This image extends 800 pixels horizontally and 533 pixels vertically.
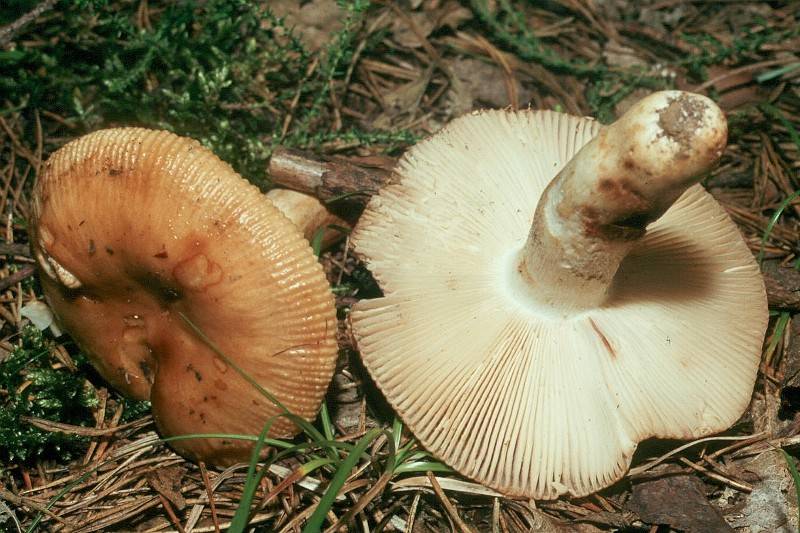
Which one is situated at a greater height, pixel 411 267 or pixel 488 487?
pixel 411 267

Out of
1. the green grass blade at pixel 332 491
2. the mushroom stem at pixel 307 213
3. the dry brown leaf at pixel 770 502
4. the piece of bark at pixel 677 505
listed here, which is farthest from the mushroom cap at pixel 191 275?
the dry brown leaf at pixel 770 502

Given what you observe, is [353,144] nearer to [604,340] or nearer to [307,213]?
[307,213]

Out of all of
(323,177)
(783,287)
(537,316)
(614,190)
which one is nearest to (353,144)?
(323,177)

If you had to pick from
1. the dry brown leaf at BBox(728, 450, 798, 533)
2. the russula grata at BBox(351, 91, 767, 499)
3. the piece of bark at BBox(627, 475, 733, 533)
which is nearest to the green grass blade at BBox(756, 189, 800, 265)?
the russula grata at BBox(351, 91, 767, 499)

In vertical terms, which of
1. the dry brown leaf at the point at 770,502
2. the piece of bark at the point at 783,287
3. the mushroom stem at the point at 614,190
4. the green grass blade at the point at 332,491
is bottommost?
the dry brown leaf at the point at 770,502

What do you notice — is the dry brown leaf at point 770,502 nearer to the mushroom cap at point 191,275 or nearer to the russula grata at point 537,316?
the russula grata at point 537,316

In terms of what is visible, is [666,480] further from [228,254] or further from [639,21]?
[639,21]

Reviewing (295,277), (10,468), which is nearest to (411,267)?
(295,277)
